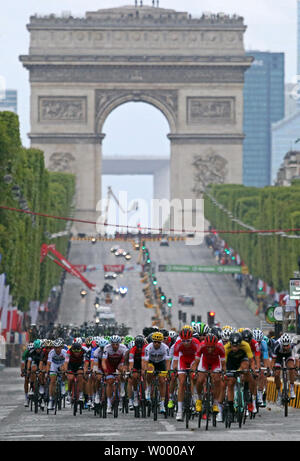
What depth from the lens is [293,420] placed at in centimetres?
2838

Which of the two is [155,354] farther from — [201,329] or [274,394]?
[274,394]

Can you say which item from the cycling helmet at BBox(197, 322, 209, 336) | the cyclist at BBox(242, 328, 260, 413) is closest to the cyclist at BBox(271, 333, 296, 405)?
the cyclist at BBox(242, 328, 260, 413)

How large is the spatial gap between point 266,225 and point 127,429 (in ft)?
254

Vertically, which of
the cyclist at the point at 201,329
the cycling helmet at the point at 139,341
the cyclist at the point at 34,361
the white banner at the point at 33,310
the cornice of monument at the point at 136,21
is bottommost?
the cyclist at the point at 34,361

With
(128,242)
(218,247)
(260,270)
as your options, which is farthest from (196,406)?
(128,242)

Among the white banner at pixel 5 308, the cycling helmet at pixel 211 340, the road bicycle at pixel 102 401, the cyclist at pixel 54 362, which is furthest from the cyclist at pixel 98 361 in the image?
the white banner at pixel 5 308

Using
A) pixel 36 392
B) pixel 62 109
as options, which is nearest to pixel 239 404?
pixel 36 392

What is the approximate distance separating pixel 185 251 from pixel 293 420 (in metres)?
103

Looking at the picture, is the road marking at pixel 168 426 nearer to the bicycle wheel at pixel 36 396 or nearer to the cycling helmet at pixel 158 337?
the cycling helmet at pixel 158 337

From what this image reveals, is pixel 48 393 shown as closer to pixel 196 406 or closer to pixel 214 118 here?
pixel 196 406

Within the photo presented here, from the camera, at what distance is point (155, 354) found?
2883 centimetres

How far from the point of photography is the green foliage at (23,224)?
213 feet

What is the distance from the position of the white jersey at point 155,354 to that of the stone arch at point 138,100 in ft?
369
